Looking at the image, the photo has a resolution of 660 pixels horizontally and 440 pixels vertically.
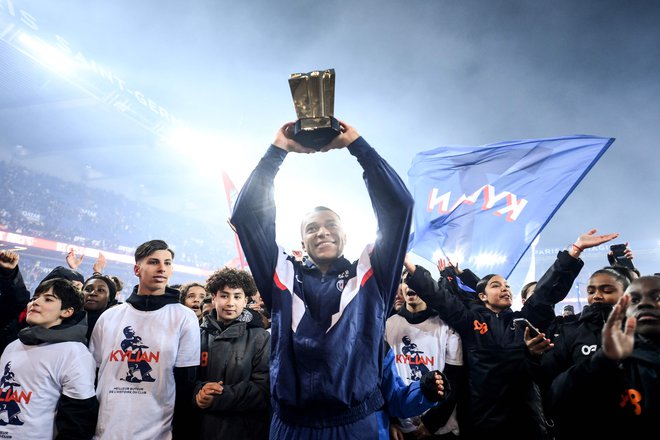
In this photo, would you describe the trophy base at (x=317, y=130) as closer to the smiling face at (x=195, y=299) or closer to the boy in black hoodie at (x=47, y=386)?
the boy in black hoodie at (x=47, y=386)

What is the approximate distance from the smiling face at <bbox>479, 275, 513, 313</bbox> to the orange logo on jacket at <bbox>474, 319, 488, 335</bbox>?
576 mm

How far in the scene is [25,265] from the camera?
21.9m

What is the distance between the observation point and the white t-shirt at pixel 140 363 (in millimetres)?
2666

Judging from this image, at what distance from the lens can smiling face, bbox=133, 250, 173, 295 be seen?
3.23 m

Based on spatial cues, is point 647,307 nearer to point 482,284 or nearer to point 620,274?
point 620,274

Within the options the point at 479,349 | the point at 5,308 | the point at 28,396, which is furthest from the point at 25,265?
the point at 479,349

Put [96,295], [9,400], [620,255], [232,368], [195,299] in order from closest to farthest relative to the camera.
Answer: [9,400] < [232,368] < [96,295] < [620,255] < [195,299]

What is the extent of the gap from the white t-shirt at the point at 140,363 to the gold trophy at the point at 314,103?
6.65 ft

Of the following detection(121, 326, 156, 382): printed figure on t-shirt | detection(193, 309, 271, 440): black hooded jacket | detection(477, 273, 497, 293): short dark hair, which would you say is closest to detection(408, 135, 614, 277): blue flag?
detection(477, 273, 497, 293): short dark hair

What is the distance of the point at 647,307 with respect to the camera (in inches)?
89.7

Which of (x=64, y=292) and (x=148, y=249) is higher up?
(x=148, y=249)

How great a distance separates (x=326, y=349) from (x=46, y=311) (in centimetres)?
256

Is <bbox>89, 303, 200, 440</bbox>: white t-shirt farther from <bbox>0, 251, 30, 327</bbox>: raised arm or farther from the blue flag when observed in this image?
the blue flag

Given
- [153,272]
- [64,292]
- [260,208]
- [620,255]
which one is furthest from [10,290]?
[620,255]
